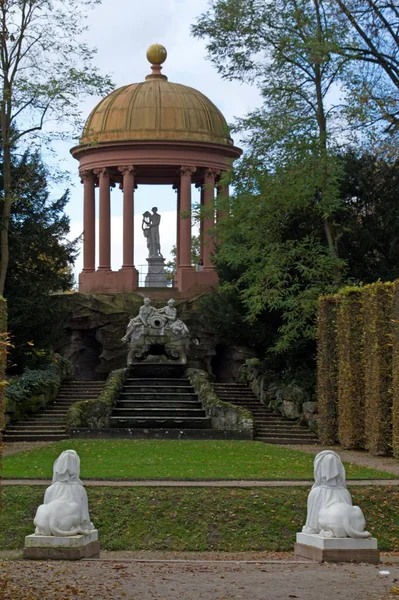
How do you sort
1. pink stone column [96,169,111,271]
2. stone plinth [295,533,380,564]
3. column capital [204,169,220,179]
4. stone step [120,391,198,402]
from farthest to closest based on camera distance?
column capital [204,169,220,179]
pink stone column [96,169,111,271]
stone step [120,391,198,402]
stone plinth [295,533,380,564]

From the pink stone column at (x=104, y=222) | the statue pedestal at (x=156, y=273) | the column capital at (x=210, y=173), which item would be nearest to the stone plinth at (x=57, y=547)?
the pink stone column at (x=104, y=222)

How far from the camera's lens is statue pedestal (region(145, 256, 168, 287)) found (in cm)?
5419

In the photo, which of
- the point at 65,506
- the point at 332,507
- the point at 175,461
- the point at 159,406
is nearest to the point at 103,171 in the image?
the point at 159,406

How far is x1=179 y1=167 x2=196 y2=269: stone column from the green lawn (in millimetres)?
22732

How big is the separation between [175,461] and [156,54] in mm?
34225

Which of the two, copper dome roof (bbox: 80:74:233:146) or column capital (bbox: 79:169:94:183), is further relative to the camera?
column capital (bbox: 79:169:94:183)

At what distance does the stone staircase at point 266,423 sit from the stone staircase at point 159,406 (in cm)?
168

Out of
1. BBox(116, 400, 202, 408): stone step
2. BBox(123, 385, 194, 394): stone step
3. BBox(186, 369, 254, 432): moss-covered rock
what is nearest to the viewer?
BBox(186, 369, 254, 432): moss-covered rock

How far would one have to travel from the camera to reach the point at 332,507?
1537 cm

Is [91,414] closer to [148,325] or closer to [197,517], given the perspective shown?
[148,325]

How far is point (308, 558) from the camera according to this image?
15.6 m

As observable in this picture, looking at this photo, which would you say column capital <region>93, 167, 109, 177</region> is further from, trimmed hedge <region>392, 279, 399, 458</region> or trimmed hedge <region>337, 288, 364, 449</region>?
trimmed hedge <region>392, 279, 399, 458</region>

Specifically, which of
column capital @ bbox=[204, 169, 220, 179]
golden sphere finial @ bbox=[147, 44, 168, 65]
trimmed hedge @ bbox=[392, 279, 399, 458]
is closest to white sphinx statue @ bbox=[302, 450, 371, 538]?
trimmed hedge @ bbox=[392, 279, 399, 458]

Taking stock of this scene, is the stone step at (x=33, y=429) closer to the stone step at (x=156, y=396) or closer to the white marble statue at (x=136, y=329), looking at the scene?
the stone step at (x=156, y=396)
